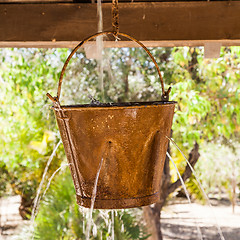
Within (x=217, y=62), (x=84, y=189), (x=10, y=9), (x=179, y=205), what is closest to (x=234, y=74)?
(x=217, y=62)

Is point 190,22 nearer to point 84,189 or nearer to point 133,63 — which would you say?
point 84,189

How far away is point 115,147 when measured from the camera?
1.02m

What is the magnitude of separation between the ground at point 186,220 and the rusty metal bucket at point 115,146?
7.26 metres

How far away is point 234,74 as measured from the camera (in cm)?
493

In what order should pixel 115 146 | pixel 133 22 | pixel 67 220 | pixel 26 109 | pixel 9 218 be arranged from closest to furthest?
pixel 115 146
pixel 133 22
pixel 67 220
pixel 26 109
pixel 9 218

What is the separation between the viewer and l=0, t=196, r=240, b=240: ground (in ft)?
27.5

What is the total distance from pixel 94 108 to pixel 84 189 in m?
0.22

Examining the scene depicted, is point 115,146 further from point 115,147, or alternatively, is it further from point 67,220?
point 67,220

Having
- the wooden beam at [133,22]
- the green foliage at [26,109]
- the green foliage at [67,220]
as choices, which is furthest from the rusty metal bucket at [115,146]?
the green foliage at [26,109]

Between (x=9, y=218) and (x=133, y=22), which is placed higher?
(x=133, y=22)

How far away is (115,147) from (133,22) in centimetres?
117

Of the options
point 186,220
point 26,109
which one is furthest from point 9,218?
point 26,109

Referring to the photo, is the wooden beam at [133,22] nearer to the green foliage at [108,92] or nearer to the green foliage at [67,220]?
the green foliage at [67,220]

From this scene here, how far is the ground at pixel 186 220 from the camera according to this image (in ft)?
27.5
